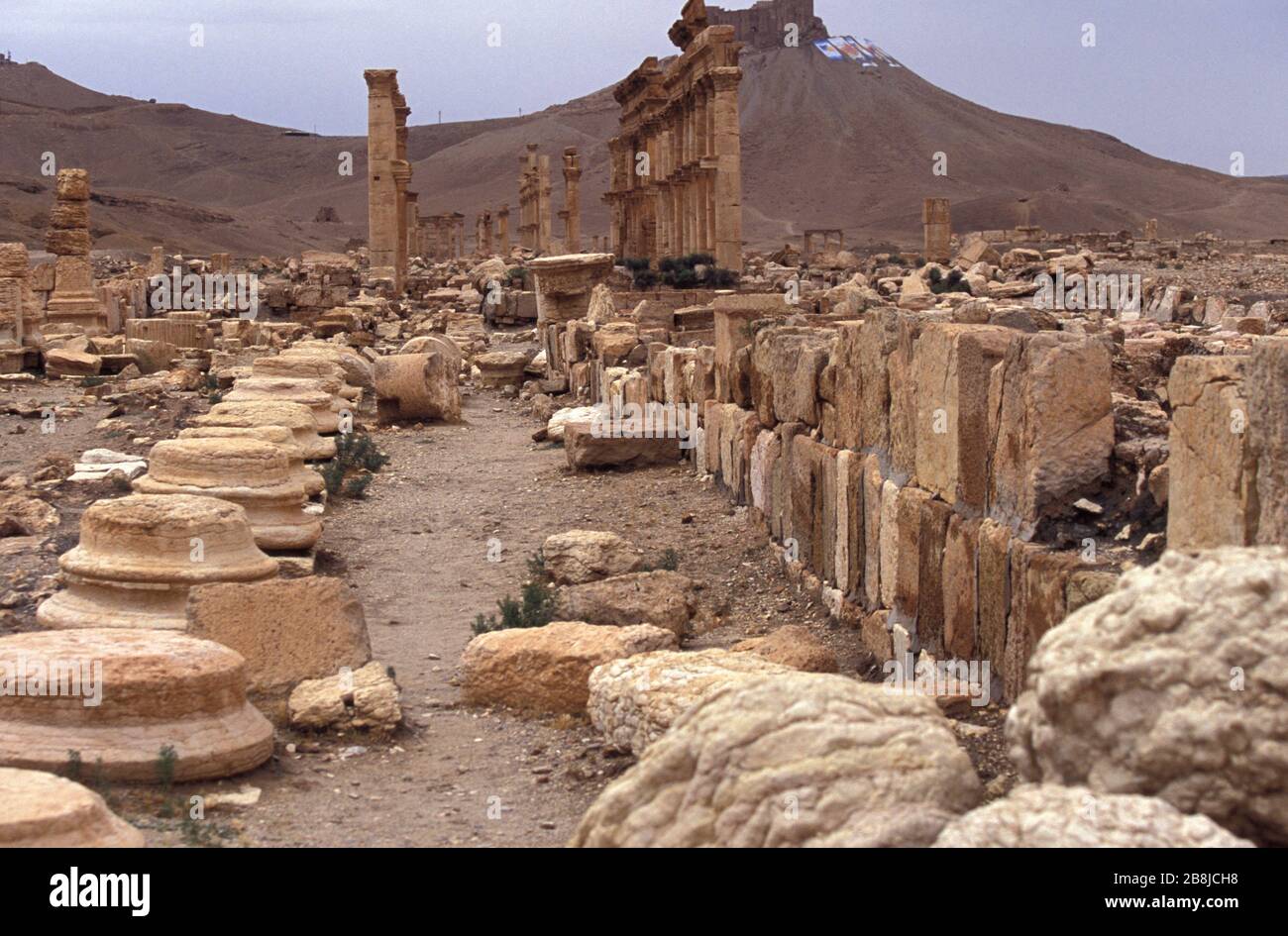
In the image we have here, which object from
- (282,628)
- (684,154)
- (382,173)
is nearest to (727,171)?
(684,154)

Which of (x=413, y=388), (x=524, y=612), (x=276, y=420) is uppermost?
(x=413, y=388)

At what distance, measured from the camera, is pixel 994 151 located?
10694 cm

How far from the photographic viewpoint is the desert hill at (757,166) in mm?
78812

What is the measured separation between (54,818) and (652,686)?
7.68 feet

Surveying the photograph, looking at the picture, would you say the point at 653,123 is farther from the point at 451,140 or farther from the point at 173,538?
the point at 451,140

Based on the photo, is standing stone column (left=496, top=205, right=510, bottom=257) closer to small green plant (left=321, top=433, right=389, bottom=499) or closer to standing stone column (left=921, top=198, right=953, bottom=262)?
standing stone column (left=921, top=198, right=953, bottom=262)

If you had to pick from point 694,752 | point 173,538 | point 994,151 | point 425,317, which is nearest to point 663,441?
point 173,538

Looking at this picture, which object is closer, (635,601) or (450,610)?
(635,601)

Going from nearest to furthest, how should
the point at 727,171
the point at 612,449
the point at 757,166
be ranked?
the point at 612,449 → the point at 727,171 → the point at 757,166

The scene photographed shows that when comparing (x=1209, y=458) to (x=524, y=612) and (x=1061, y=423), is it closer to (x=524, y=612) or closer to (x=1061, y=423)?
(x=1061, y=423)

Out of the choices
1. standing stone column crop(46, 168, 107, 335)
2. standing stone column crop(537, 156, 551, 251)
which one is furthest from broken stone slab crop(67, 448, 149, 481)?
standing stone column crop(537, 156, 551, 251)

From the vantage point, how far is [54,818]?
383cm

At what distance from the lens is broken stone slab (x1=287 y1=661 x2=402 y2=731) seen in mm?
5992
